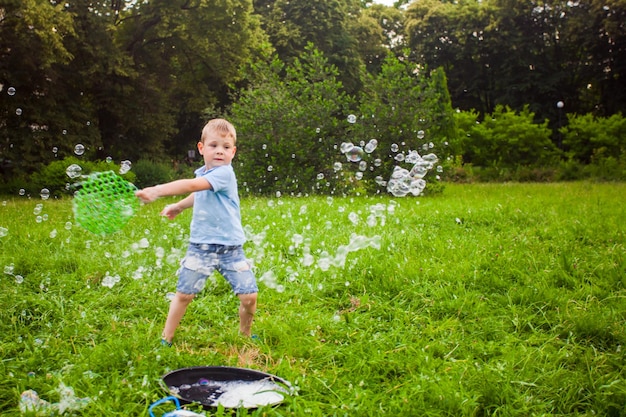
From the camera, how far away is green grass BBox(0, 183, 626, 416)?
2.67 metres

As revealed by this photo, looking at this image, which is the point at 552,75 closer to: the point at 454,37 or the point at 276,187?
the point at 454,37

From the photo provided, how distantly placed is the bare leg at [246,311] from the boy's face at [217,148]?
2.69ft

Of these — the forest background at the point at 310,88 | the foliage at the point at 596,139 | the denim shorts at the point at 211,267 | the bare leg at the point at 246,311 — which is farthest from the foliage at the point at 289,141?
the foliage at the point at 596,139

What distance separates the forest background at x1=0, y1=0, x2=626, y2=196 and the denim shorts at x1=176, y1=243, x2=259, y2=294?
5.07 meters

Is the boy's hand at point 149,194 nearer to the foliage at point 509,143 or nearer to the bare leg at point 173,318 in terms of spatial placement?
the bare leg at point 173,318

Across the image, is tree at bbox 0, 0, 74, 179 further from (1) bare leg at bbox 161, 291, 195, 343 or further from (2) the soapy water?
(2) the soapy water

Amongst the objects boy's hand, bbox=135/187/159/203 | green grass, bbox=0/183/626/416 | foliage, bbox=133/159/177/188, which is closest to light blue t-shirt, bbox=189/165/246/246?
boy's hand, bbox=135/187/159/203

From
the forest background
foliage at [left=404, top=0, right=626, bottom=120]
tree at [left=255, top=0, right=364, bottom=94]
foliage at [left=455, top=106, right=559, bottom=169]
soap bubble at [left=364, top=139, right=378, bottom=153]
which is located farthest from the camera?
foliage at [left=404, top=0, right=626, bottom=120]

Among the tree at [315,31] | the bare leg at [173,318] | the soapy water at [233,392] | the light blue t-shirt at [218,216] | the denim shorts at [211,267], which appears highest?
the tree at [315,31]

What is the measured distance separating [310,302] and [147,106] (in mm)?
17885

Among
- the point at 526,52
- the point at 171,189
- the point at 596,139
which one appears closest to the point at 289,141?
the point at 171,189

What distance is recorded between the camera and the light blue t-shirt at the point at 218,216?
317cm

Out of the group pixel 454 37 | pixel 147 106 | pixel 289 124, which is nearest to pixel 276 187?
pixel 289 124

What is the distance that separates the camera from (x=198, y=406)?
8.10 ft
